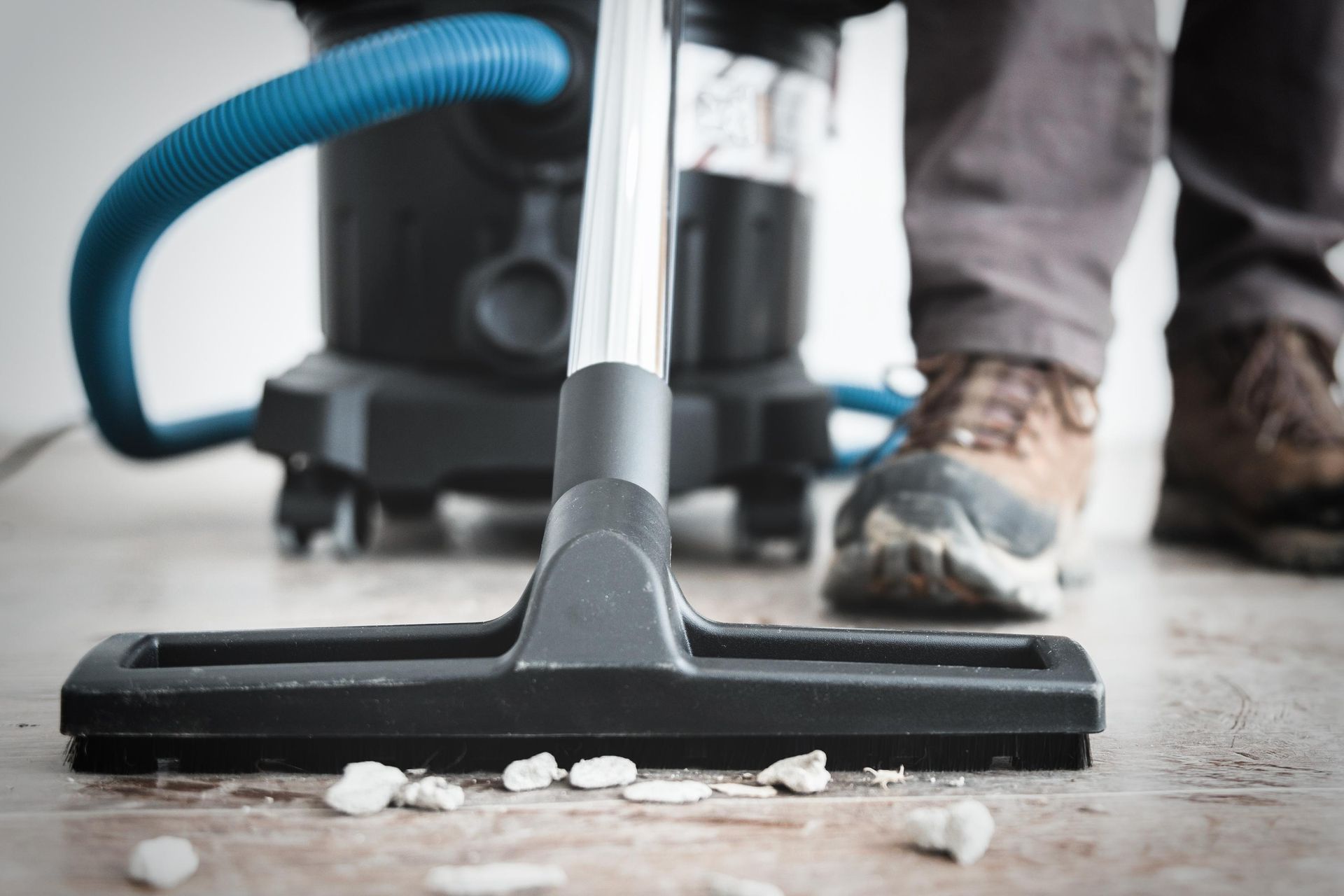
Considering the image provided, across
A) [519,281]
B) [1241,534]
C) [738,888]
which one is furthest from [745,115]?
[738,888]

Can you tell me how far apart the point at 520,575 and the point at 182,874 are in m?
0.56

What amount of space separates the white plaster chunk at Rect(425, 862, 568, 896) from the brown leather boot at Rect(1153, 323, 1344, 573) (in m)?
0.86

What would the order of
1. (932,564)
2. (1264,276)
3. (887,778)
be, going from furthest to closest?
1. (1264,276)
2. (932,564)
3. (887,778)

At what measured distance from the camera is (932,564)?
71 cm

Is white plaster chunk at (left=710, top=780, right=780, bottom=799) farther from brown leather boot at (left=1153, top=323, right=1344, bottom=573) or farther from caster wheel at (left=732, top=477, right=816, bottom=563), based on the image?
brown leather boot at (left=1153, top=323, right=1344, bottom=573)

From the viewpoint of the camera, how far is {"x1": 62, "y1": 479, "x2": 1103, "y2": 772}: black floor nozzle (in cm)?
41

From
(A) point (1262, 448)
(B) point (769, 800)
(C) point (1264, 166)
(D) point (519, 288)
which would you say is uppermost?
(C) point (1264, 166)

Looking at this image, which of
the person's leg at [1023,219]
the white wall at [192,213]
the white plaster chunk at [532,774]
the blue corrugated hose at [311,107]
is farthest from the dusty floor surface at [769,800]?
the white wall at [192,213]

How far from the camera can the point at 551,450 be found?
90 centimetres

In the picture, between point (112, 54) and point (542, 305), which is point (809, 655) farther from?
point (112, 54)

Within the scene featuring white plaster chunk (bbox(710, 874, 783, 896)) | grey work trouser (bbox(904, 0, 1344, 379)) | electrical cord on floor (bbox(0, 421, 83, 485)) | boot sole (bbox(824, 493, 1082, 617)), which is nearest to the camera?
white plaster chunk (bbox(710, 874, 783, 896))

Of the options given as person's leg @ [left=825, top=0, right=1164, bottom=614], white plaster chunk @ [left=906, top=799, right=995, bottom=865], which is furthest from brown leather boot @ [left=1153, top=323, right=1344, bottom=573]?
white plaster chunk @ [left=906, top=799, right=995, bottom=865]

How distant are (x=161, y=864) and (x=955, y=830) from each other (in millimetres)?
242

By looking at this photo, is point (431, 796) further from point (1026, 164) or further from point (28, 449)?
point (28, 449)
